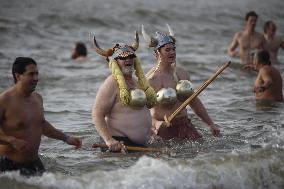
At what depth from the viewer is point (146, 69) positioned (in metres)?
18.2

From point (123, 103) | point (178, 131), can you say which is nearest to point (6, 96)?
point (123, 103)

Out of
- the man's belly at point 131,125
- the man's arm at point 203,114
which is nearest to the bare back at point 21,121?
the man's belly at point 131,125

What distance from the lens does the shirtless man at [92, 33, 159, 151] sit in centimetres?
857

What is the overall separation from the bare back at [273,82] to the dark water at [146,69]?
33 centimetres

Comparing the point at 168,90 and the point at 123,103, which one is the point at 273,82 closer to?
the point at 168,90

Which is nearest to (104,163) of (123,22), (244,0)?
(123,22)

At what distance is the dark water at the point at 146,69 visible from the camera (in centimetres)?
813

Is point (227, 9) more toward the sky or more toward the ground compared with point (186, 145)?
more toward the sky

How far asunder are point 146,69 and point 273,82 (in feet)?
18.5

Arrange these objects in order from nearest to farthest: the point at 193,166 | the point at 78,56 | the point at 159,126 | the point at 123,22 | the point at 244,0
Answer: the point at 193,166 → the point at 159,126 → the point at 78,56 → the point at 123,22 → the point at 244,0

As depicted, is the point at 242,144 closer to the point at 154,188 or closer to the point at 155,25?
the point at 154,188

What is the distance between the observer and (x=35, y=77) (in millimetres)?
7305

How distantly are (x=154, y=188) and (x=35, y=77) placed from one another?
5.78ft

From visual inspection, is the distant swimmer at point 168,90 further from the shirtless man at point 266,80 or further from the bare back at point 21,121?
the shirtless man at point 266,80
